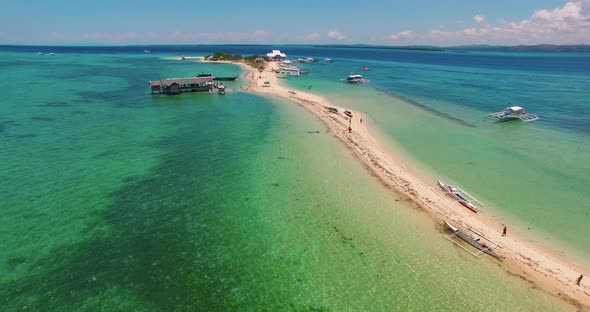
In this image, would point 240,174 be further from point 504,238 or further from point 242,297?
point 504,238

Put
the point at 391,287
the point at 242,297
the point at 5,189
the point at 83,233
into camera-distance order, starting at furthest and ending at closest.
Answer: the point at 5,189
the point at 83,233
the point at 391,287
the point at 242,297

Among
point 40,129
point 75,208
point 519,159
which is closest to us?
point 75,208

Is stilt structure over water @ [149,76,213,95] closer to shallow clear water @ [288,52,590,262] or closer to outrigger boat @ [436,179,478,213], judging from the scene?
shallow clear water @ [288,52,590,262]

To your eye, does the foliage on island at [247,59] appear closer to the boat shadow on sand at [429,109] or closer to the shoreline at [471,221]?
the boat shadow on sand at [429,109]

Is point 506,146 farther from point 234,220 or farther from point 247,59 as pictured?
point 247,59

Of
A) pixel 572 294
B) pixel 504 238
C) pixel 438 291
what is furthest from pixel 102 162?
pixel 572 294

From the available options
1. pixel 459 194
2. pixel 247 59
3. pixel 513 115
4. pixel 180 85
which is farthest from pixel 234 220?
pixel 247 59

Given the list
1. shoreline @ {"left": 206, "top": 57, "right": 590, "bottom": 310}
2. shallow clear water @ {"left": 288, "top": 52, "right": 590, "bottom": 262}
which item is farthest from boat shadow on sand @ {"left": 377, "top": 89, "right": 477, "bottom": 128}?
shoreline @ {"left": 206, "top": 57, "right": 590, "bottom": 310}

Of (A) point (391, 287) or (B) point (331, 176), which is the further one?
(B) point (331, 176)
